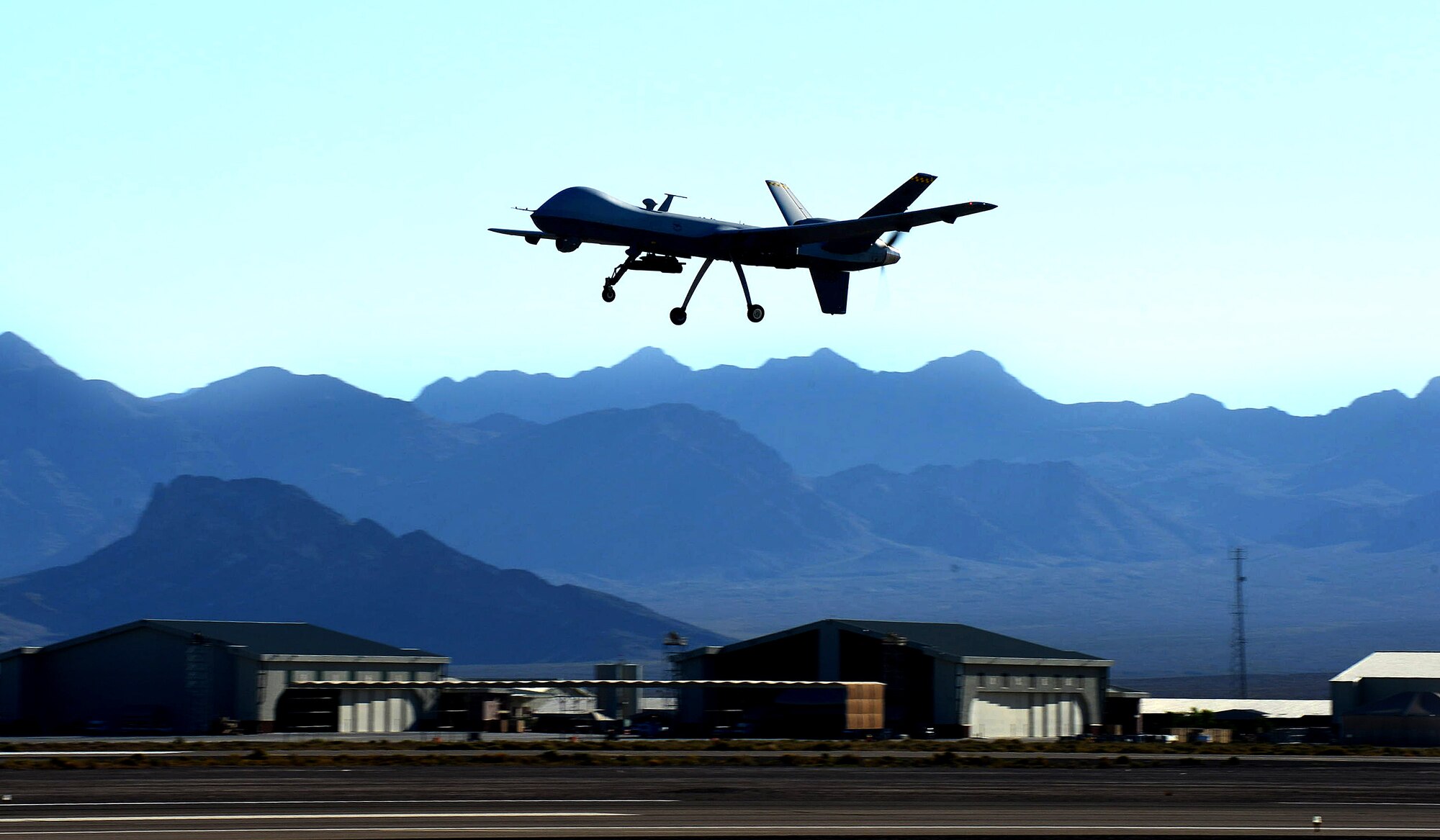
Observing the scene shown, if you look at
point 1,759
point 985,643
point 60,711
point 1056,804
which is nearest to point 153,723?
point 60,711

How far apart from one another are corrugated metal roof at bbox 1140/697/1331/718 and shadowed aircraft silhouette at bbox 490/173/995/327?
96310 mm

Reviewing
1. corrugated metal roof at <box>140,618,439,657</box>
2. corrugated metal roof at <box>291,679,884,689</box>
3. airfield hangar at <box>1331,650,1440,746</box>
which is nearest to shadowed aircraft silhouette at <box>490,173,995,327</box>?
corrugated metal roof at <box>291,679,884,689</box>

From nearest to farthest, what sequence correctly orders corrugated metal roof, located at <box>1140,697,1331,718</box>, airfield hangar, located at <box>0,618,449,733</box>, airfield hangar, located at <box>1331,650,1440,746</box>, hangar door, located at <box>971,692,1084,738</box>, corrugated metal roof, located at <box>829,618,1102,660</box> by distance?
1. airfield hangar, located at <box>0,618,449,733</box>
2. hangar door, located at <box>971,692,1084,738</box>
3. corrugated metal roof, located at <box>829,618,1102,660</box>
4. airfield hangar, located at <box>1331,650,1440,746</box>
5. corrugated metal roof, located at <box>1140,697,1331,718</box>

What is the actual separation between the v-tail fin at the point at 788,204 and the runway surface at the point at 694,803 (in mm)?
17858

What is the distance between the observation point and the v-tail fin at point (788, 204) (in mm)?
55500

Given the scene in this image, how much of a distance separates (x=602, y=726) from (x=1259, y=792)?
58.9 m

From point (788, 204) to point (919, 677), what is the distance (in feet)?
178

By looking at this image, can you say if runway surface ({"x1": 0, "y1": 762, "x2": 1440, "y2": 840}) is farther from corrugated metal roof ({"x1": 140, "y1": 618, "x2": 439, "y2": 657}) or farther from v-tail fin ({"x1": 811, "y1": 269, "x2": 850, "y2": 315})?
corrugated metal roof ({"x1": 140, "y1": 618, "x2": 439, "y2": 657})

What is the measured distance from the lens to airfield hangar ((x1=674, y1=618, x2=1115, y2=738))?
333 ft

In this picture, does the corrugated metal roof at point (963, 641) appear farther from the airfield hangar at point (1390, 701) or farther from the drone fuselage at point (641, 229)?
the drone fuselage at point (641, 229)

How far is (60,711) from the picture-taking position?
346 ft

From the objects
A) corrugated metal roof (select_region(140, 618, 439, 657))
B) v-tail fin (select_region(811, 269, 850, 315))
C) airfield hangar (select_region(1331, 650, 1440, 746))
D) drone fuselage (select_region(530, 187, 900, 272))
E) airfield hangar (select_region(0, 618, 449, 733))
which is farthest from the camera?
airfield hangar (select_region(1331, 650, 1440, 746))

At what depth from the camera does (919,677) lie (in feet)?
343

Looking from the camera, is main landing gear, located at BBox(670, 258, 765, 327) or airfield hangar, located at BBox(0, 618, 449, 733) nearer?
main landing gear, located at BBox(670, 258, 765, 327)
